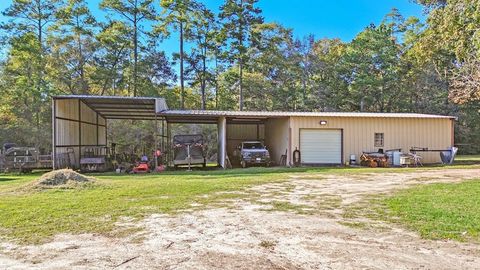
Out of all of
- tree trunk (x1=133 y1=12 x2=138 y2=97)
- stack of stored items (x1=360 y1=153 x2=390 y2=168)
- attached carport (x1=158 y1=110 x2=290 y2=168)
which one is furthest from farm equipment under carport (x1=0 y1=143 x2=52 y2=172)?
stack of stored items (x1=360 y1=153 x2=390 y2=168)

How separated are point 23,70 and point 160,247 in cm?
2474

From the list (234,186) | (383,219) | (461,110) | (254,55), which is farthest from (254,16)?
(383,219)

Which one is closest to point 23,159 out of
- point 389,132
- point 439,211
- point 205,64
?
point 439,211

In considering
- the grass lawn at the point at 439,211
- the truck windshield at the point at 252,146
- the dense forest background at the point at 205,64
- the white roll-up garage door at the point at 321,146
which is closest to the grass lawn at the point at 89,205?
the grass lawn at the point at 439,211

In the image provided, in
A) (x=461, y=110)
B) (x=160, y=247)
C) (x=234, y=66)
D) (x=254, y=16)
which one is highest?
(x=254, y=16)

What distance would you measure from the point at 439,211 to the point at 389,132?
12.7 metres

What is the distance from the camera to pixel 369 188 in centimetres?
903

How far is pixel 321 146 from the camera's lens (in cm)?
1748

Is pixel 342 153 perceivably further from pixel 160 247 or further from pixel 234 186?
pixel 160 247

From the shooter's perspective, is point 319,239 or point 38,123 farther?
point 38,123

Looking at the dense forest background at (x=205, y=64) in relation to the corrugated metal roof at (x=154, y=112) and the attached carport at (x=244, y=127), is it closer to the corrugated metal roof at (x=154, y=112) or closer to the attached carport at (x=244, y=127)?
the corrugated metal roof at (x=154, y=112)

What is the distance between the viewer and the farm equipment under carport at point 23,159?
15.4 meters

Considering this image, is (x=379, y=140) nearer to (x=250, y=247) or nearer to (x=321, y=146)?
(x=321, y=146)

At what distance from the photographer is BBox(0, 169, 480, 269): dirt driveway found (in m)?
3.62
